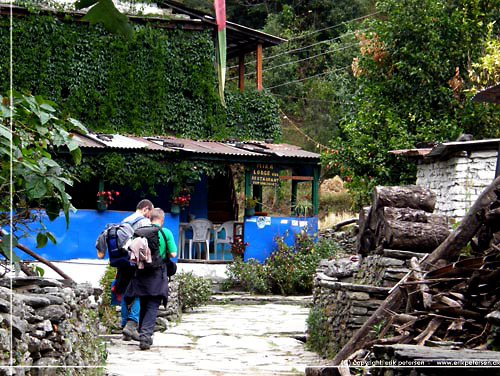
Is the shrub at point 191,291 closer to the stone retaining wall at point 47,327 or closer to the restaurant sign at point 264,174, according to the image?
the restaurant sign at point 264,174

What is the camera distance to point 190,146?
64.7 ft

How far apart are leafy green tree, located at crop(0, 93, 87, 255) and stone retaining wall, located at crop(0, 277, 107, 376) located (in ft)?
1.56

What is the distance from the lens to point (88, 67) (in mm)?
20156

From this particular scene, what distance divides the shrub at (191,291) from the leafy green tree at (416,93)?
5.83 metres

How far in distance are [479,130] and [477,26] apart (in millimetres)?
2510

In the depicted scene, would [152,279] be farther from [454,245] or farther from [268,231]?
[268,231]

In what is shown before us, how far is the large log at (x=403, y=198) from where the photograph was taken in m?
8.66

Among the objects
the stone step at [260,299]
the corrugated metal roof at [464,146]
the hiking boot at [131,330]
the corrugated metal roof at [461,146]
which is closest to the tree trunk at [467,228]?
the hiking boot at [131,330]

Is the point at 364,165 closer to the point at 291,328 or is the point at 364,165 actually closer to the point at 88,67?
the point at 88,67

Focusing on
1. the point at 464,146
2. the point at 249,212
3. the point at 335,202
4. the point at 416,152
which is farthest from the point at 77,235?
the point at 335,202

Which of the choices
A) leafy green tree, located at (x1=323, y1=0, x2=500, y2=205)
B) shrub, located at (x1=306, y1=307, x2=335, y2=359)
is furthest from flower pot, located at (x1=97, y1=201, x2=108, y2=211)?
shrub, located at (x1=306, y1=307, x2=335, y2=359)

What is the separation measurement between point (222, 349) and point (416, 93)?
1217 cm

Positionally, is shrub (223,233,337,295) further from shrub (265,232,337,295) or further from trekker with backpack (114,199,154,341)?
trekker with backpack (114,199,154,341)

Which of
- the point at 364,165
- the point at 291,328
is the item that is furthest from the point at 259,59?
the point at 291,328
